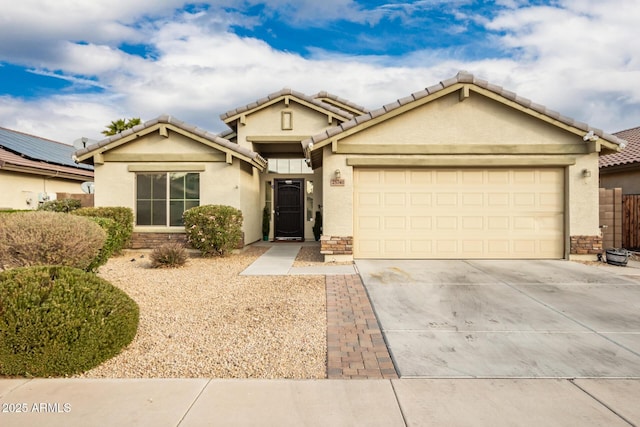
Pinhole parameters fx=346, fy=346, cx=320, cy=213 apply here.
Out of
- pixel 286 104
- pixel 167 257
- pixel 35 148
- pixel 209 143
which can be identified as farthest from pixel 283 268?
pixel 35 148

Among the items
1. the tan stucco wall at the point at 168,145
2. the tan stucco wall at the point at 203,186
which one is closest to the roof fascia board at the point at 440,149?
the tan stucco wall at the point at 203,186

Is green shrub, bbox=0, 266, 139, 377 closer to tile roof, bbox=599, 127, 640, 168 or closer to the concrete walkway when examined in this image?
the concrete walkway

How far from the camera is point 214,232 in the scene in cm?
1010

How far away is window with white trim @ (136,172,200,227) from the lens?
11.6 metres

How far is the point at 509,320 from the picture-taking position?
16.1 ft

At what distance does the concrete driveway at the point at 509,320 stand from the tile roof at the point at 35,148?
55.9 feet

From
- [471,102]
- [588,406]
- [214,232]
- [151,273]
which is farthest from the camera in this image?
[214,232]

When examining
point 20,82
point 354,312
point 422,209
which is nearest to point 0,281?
point 354,312

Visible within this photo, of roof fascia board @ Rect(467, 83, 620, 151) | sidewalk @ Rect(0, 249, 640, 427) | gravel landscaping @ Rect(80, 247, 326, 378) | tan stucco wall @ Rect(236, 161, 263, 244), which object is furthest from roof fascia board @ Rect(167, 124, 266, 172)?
sidewalk @ Rect(0, 249, 640, 427)

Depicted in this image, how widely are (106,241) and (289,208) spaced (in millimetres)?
8133

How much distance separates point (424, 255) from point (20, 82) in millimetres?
25503

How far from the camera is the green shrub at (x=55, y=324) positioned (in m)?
3.34

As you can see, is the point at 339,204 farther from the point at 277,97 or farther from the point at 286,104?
the point at 277,97

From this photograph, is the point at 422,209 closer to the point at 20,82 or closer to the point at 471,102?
the point at 471,102
